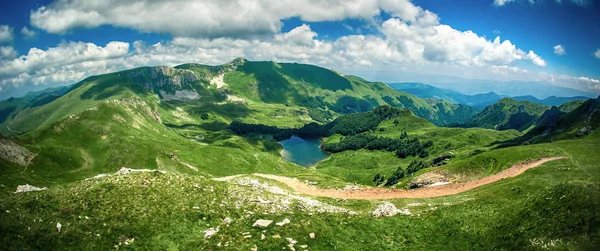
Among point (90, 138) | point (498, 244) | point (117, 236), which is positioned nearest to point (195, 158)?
point (90, 138)

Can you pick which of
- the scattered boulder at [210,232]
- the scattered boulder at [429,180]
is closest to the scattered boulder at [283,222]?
the scattered boulder at [210,232]

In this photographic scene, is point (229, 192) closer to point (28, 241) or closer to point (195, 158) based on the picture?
point (28, 241)

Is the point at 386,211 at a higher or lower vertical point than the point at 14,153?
higher

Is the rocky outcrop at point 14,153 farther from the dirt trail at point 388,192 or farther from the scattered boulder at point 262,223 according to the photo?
the scattered boulder at point 262,223

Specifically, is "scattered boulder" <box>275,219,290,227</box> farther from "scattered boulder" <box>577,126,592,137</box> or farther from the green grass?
"scattered boulder" <box>577,126,592,137</box>

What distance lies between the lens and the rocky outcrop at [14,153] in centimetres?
10238

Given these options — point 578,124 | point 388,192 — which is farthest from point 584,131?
point 388,192

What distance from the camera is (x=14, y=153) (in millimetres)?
105750

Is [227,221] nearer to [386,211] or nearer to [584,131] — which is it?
[386,211]

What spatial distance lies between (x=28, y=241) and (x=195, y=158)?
5318 inches

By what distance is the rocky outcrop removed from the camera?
102 m

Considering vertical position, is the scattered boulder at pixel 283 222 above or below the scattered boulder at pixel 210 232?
above

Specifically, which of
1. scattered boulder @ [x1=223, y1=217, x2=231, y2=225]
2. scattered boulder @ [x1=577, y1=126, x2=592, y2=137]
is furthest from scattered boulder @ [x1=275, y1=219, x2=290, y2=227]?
scattered boulder @ [x1=577, y1=126, x2=592, y2=137]

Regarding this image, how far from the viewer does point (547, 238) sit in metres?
27.3
